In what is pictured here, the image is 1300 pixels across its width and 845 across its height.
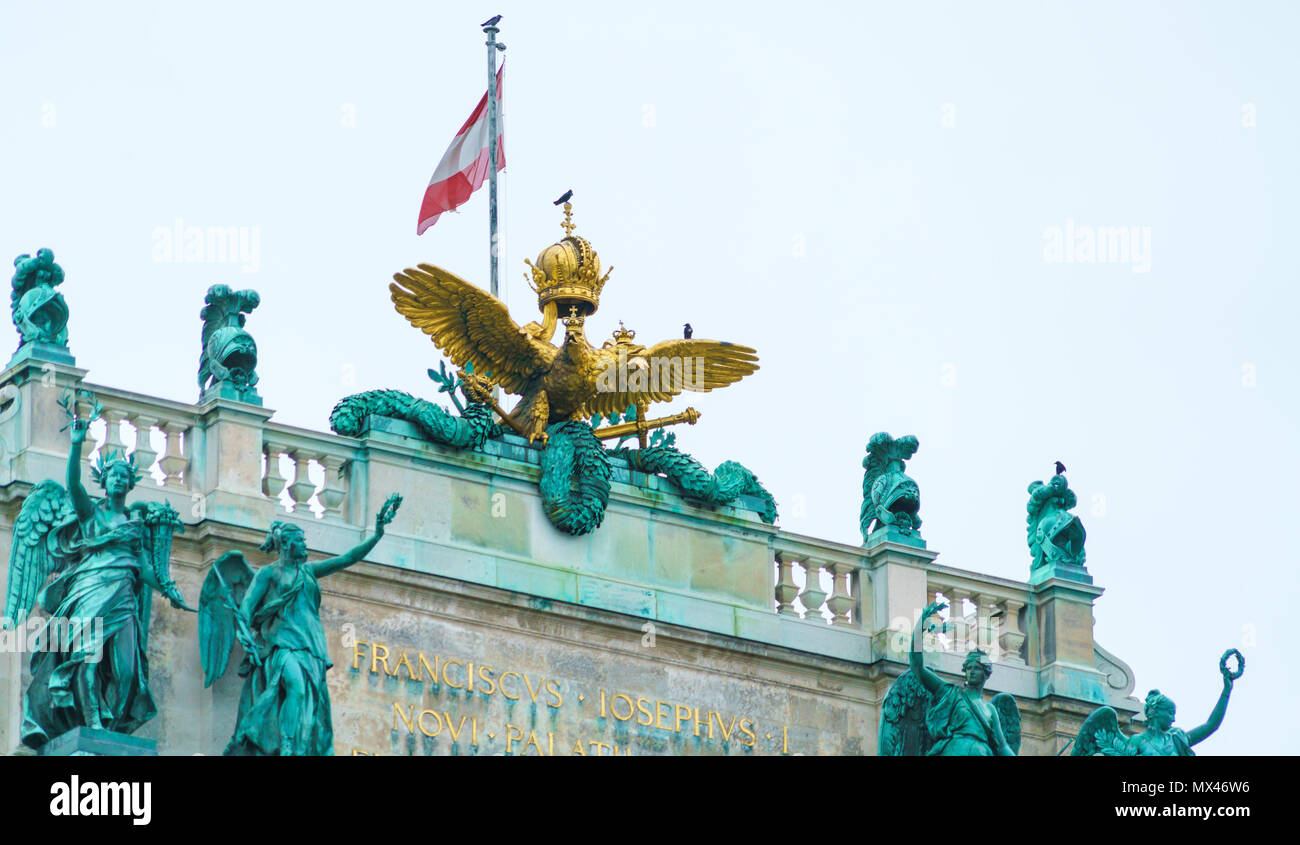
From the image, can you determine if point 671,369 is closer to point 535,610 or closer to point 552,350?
point 552,350

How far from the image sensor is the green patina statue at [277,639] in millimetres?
44812

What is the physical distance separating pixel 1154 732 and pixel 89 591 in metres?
9.74

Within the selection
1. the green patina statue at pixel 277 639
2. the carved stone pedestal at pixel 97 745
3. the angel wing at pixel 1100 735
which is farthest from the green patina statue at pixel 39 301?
the angel wing at pixel 1100 735

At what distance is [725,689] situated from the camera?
159 ft

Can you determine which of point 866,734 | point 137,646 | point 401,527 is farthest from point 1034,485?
point 137,646

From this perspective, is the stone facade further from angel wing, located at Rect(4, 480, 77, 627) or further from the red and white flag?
the red and white flag

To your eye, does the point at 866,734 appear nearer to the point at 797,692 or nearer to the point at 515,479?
the point at 797,692

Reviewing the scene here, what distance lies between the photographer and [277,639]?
4519cm

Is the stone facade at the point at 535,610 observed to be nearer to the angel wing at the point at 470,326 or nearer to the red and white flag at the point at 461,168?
the angel wing at the point at 470,326

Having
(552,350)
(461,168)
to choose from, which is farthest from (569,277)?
(461,168)

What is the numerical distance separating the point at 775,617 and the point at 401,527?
3756 mm

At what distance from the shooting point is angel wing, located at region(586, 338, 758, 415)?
4891 cm

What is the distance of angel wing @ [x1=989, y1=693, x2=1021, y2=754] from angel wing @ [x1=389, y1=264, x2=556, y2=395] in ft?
16.5

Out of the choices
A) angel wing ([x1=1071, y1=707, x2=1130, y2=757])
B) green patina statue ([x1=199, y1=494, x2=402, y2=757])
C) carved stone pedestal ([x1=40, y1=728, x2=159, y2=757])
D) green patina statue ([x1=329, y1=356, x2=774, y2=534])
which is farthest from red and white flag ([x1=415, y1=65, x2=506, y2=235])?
carved stone pedestal ([x1=40, y1=728, x2=159, y2=757])
